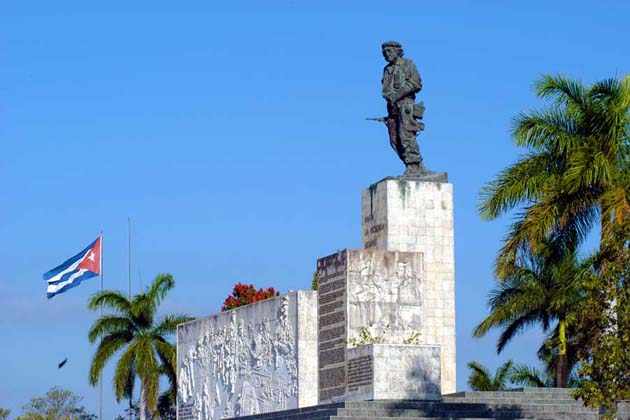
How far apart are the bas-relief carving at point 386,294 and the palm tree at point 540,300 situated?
10.7 feet

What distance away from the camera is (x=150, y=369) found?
1737 inches

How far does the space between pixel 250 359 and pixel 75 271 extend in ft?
36.9

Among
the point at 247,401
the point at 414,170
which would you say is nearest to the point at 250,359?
the point at 247,401

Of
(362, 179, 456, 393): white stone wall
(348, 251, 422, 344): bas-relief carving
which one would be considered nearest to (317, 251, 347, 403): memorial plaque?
(348, 251, 422, 344): bas-relief carving

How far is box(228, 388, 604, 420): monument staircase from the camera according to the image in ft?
90.3

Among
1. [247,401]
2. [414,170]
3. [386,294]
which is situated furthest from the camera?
[247,401]

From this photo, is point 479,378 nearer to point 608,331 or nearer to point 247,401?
point 247,401

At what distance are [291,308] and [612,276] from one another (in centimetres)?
1049

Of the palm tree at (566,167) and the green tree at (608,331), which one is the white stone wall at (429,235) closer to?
the palm tree at (566,167)

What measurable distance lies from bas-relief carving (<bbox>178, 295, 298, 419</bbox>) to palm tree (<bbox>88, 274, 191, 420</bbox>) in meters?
4.22

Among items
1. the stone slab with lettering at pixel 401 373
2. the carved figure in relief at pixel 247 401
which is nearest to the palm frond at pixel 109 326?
the carved figure in relief at pixel 247 401

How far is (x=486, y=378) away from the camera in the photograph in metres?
43.1

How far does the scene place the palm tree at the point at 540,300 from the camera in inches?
1393

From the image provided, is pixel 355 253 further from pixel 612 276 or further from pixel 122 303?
pixel 122 303
